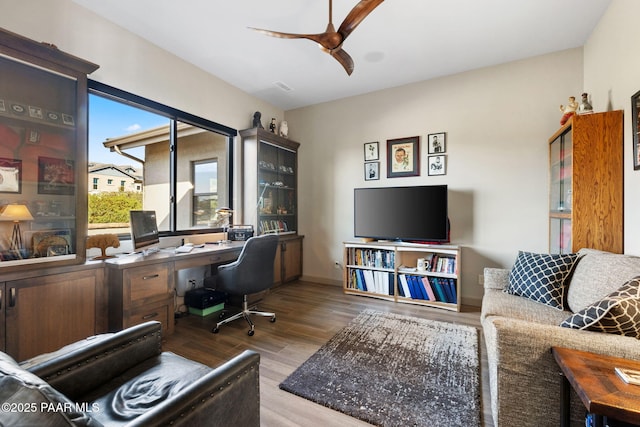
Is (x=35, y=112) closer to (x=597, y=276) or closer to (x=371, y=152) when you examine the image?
(x=371, y=152)

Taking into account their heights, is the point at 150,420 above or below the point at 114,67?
below

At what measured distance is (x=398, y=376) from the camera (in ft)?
6.06

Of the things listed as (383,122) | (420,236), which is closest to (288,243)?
(420,236)

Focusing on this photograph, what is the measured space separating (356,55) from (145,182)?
9.04ft

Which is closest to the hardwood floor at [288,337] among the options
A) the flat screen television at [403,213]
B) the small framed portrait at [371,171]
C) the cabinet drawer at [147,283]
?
the cabinet drawer at [147,283]

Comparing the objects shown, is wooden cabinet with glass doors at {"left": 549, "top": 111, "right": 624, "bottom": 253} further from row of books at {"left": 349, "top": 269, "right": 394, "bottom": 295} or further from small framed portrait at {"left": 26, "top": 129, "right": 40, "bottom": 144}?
small framed portrait at {"left": 26, "top": 129, "right": 40, "bottom": 144}

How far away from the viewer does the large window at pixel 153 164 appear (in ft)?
8.16

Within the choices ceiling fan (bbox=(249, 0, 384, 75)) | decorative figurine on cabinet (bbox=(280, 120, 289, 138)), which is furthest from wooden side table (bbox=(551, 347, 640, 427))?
decorative figurine on cabinet (bbox=(280, 120, 289, 138))

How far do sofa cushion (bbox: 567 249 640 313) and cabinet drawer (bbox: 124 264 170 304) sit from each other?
3093mm

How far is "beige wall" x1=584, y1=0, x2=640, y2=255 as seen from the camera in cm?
184

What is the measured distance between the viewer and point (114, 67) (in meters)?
2.47

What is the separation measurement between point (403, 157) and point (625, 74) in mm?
2041

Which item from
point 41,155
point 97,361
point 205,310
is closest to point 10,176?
point 41,155

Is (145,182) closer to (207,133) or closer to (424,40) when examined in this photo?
(207,133)
